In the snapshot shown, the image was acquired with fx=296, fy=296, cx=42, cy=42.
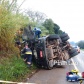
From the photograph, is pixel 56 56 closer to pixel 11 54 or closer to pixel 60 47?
pixel 60 47

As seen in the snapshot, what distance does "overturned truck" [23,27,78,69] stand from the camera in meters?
13.8

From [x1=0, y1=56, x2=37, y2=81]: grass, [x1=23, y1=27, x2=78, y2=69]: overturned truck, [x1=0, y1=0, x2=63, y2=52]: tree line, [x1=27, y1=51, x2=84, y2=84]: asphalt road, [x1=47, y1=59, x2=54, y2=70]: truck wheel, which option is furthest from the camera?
[x1=47, y1=59, x2=54, y2=70]: truck wheel

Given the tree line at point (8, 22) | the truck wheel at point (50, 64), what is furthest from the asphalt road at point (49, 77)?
the tree line at point (8, 22)

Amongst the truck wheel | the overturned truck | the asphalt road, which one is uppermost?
the overturned truck

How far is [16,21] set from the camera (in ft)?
39.1

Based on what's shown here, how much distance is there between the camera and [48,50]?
14156 mm

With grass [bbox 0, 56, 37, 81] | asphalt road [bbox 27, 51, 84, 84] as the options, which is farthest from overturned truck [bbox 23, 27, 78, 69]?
grass [bbox 0, 56, 37, 81]

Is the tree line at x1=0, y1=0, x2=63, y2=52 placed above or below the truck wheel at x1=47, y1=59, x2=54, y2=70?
above

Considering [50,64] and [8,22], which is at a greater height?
[8,22]

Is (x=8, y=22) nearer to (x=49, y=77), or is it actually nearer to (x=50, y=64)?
(x=49, y=77)

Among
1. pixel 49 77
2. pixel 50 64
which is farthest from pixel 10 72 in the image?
pixel 50 64

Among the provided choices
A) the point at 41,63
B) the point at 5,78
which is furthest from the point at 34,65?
the point at 5,78

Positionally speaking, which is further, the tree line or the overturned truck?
the overturned truck

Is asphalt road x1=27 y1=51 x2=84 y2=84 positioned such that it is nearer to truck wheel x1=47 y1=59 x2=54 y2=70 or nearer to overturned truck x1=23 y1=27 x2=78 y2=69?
truck wheel x1=47 y1=59 x2=54 y2=70
